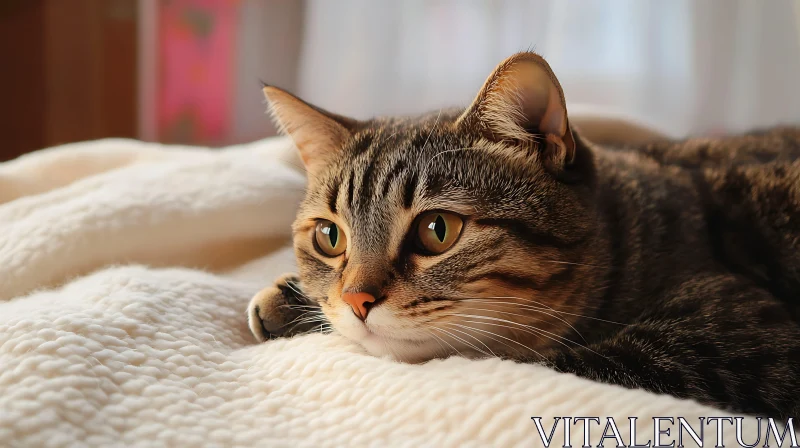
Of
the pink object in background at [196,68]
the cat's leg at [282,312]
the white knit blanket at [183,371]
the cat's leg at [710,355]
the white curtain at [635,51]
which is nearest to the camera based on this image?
the white knit blanket at [183,371]

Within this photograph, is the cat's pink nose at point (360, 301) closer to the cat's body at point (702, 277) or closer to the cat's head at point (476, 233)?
the cat's head at point (476, 233)

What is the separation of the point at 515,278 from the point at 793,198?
0.57 meters

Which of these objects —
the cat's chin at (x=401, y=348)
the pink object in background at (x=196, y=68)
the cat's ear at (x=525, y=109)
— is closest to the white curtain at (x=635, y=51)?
the pink object in background at (x=196, y=68)

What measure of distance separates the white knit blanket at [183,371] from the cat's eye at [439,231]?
0.56ft

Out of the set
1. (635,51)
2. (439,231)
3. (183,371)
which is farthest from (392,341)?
(635,51)

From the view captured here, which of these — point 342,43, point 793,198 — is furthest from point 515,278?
point 342,43

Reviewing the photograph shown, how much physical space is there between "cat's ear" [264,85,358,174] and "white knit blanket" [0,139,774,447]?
24 cm

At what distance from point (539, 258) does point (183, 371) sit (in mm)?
516

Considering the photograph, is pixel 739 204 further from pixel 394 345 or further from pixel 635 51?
pixel 635 51

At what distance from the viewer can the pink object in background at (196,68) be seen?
10.2ft

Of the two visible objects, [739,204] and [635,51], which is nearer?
[739,204]

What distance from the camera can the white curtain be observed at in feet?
7.83

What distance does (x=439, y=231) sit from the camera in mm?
894

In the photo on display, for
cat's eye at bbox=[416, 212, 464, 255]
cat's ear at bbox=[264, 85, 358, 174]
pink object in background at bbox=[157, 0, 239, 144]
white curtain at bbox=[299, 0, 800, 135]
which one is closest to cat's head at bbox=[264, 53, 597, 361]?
cat's eye at bbox=[416, 212, 464, 255]
